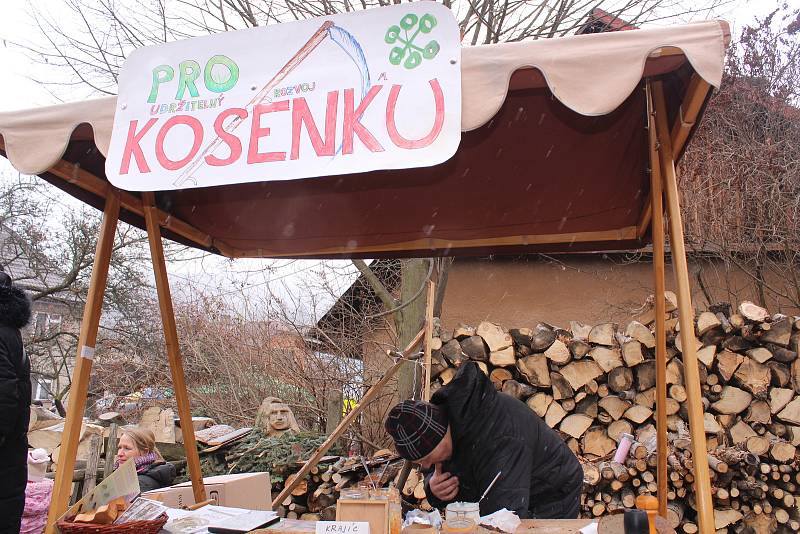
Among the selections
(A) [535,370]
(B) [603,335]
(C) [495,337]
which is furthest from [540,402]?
(B) [603,335]

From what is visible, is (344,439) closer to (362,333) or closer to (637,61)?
(362,333)

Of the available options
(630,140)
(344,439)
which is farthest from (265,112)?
(344,439)

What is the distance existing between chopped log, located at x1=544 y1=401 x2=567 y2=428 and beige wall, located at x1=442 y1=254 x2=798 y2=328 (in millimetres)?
3101

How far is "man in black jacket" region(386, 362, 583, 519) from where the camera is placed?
8.86ft

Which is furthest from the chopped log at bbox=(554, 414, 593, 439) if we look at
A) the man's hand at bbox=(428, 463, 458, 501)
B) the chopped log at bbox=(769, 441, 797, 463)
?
the man's hand at bbox=(428, 463, 458, 501)

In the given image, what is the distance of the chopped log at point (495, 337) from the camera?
19.2 ft

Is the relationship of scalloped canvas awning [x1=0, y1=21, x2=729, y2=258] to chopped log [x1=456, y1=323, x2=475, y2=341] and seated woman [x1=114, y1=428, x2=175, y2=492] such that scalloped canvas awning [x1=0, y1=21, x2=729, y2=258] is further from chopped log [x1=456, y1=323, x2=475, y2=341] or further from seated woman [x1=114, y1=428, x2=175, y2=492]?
chopped log [x1=456, y1=323, x2=475, y2=341]

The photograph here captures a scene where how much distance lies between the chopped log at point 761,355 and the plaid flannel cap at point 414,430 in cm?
402

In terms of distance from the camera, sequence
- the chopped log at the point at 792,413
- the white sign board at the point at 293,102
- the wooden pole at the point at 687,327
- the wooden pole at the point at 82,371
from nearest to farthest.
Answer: the wooden pole at the point at 687,327 → the white sign board at the point at 293,102 → the wooden pole at the point at 82,371 → the chopped log at the point at 792,413

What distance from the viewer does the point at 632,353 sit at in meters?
5.67

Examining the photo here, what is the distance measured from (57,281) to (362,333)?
10.6 metres

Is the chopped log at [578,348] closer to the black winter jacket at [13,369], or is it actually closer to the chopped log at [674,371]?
the chopped log at [674,371]

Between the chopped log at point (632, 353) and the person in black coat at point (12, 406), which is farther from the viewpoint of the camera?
the chopped log at point (632, 353)

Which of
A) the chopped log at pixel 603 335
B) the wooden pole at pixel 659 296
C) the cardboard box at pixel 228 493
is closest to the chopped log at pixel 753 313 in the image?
the chopped log at pixel 603 335
